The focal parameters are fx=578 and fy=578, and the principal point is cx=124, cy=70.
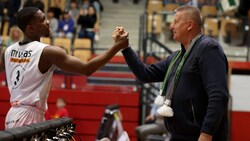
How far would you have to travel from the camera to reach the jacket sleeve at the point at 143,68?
468 cm

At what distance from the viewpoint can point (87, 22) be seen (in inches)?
608

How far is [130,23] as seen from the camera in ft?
56.2

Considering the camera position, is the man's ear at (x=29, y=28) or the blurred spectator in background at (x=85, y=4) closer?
the man's ear at (x=29, y=28)

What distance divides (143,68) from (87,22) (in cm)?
1086

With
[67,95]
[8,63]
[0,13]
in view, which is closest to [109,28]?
[0,13]

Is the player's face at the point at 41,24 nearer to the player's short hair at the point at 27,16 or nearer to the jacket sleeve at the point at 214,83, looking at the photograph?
the player's short hair at the point at 27,16

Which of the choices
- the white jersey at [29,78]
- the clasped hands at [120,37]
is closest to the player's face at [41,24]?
the white jersey at [29,78]

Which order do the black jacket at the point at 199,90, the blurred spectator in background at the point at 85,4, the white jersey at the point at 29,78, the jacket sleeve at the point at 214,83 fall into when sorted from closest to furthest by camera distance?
the jacket sleeve at the point at 214,83 < the black jacket at the point at 199,90 < the white jersey at the point at 29,78 < the blurred spectator in background at the point at 85,4

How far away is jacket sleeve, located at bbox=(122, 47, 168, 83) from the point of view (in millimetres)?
4676

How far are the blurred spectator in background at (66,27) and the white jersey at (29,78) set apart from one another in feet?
35.2

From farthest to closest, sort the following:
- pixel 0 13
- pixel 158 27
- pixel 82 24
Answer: pixel 0 13 → pixel 82 24 → pixel 158 27

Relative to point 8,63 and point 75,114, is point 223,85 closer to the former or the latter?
point 8,63

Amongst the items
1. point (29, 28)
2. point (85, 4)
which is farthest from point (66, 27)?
point (29, 28)

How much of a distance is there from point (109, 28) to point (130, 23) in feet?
2.18
